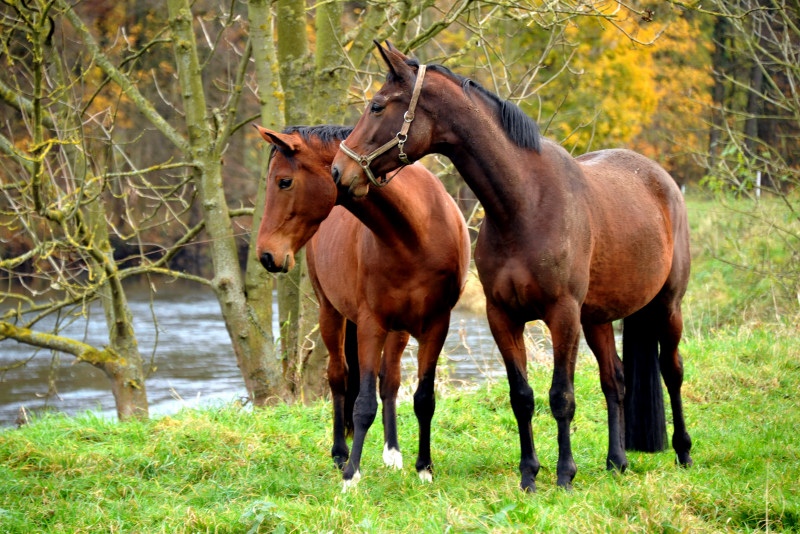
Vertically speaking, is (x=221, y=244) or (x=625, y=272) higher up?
(x=221, y=244)

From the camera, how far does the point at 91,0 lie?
14.6 metres

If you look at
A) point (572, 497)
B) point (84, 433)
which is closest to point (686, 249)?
point (572, 497)

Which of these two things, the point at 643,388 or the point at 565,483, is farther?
the point at 643,388

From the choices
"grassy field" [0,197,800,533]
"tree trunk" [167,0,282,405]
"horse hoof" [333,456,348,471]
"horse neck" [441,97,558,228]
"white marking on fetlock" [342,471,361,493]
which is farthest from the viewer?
"tree trunk" [167,0,282,405]

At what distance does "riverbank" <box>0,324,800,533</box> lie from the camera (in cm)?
348

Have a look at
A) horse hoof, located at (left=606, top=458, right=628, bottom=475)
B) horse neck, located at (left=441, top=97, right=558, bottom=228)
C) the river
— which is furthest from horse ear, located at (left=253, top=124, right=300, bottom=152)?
the river

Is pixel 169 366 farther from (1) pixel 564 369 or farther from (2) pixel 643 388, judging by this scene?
(1) pixel 564 369

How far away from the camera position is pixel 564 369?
4172mm

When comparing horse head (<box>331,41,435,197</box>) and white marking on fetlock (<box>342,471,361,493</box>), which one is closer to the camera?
horse head (<box>331,41,435,197</box>)

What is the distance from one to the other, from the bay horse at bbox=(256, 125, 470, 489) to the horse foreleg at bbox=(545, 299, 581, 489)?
2.68 ft

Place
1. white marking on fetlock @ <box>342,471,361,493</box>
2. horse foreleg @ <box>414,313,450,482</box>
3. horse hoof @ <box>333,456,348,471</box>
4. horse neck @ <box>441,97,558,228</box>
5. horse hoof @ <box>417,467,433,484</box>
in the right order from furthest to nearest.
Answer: horse hoof @ <box>333,456,348,471</box>
horse foreleg @ <box>414,313,450,482</box>
horse hoof @ <box>417,467,433,484</box>
white marking on fetlock @ <box>342,471,361,493</box>
horse neck @ <box>441,97,558,228</box>

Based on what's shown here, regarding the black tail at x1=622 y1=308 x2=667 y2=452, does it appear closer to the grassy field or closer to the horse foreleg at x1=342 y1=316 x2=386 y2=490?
the grassy field

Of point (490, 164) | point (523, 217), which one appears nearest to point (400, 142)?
point (490, 164)

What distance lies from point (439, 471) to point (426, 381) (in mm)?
606
